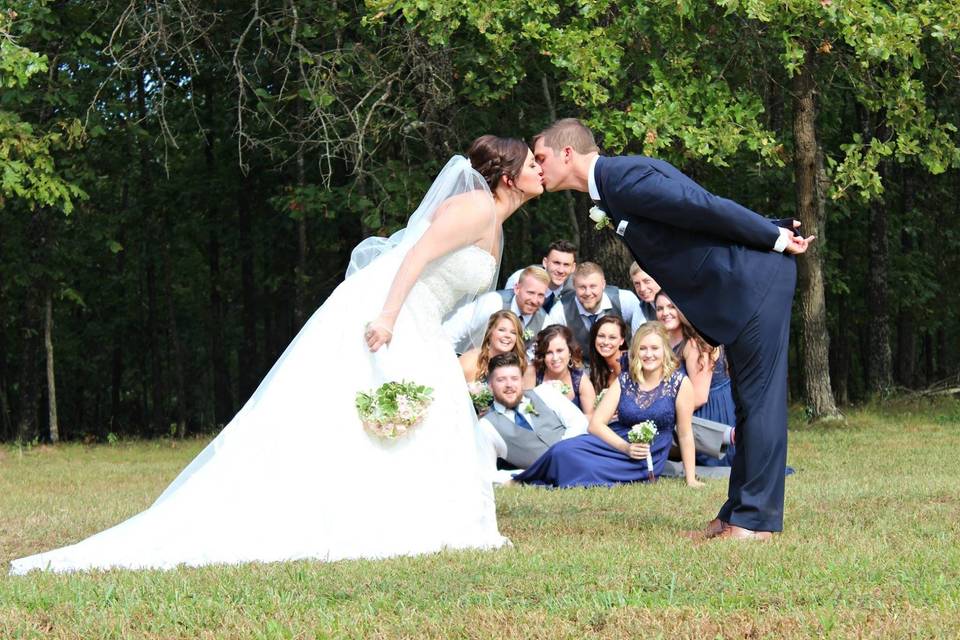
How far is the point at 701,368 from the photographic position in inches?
419

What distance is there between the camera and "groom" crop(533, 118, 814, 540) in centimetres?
600

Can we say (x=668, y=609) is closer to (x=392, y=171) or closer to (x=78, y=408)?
(x=392, y=171)

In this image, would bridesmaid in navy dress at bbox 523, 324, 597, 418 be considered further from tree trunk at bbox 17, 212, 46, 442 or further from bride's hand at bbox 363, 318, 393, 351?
tree trunk at bbox 17, 212, 46, 442

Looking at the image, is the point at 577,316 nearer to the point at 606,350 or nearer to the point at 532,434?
the point at 606,350

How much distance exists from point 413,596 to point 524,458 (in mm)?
5692

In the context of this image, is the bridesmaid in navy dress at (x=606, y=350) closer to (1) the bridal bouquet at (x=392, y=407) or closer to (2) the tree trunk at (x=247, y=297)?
(1) the bridal bouquet at (x=392, y=407)

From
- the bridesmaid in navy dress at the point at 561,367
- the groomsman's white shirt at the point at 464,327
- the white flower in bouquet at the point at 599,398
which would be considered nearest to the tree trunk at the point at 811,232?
the bridesmaid in navy dress at the point at 561,367

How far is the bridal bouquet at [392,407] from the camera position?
6.50 m

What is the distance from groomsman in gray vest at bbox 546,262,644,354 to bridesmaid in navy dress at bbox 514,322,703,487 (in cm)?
132

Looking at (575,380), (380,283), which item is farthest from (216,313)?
(380,283)

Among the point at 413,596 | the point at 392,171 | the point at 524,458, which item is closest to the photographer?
the point at 413,596

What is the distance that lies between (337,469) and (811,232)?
395 inches

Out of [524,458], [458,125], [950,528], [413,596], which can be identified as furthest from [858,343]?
[413,596]

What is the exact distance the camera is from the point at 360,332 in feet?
22.1
